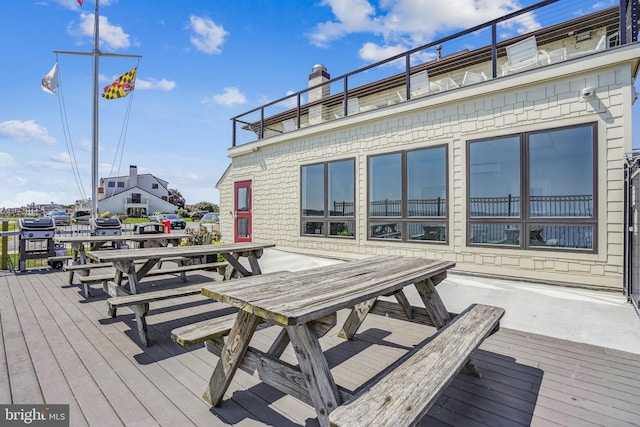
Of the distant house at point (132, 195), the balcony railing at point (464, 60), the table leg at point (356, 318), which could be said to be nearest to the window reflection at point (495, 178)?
the balcony railing at point (464, 60)

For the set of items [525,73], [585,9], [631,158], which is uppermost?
[585,9]

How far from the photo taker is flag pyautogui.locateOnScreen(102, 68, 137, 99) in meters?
10.5

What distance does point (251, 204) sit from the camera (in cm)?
979

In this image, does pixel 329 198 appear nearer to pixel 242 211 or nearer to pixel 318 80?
pixel 242 211

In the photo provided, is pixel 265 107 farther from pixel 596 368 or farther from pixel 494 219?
pixel 596 368

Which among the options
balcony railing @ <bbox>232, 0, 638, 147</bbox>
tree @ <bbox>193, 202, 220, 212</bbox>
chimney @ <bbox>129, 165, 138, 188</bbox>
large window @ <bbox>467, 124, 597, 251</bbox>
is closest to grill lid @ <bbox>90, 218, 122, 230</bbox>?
balcony railing @ <bbox>232, 0, 638, 147</bbox>

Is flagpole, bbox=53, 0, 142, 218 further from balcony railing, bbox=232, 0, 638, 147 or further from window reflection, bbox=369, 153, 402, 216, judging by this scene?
window reflection, bbox=369, 153, 402, 216

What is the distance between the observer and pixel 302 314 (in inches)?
59.5

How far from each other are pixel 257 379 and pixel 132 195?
151ft

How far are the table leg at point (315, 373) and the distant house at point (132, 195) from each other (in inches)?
1799

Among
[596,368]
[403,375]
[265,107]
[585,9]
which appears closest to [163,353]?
[403,375]

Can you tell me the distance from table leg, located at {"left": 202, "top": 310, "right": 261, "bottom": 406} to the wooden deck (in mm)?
117

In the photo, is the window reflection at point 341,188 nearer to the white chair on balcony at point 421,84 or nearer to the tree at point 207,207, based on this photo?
the white chair on balcony at point 421,84

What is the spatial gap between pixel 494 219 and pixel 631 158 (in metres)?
1.82
